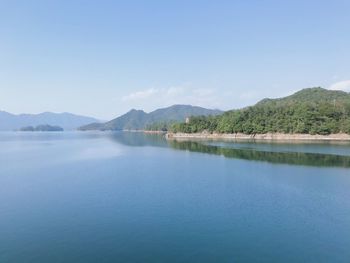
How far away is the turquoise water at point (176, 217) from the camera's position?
11.5 m

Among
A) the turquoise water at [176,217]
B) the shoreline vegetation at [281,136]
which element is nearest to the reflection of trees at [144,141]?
the shoreline vegetation at [281,136]

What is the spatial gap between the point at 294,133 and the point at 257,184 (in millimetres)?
57766

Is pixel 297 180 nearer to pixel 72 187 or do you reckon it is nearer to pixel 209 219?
pixel 209 219

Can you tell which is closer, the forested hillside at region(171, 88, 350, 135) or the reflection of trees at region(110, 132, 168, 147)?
the reflection of trees at region(110, 132, 168, 147)

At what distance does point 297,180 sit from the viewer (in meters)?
24.5

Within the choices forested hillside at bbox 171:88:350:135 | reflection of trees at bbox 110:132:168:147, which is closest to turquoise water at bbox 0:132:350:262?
reflection of trees at bbox 110:132:168:147

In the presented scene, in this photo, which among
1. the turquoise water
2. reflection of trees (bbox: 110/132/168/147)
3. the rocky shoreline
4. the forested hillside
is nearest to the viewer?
the turquoise water

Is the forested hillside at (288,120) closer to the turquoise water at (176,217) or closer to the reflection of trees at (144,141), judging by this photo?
the reflection of trees at (144,141)

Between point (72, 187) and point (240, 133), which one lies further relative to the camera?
point (240, 133)

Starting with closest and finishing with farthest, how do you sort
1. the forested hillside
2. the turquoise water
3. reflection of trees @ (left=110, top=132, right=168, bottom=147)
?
1. the turquoise water
2. reflection of trees @ (left=110, top=132, right=168, bottom=147)
3. the forested hillside

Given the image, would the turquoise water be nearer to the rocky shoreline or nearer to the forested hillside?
the rocky shoreline

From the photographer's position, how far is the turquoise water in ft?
37.7

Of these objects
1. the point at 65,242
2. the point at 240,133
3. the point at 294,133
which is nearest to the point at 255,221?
the point at 65,242

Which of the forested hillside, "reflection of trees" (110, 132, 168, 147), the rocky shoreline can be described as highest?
the forested hillside
